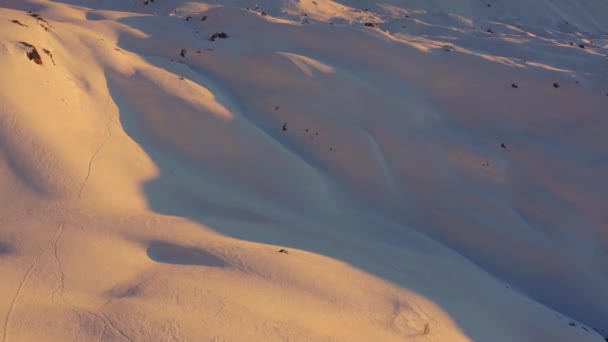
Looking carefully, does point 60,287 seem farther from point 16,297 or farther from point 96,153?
point 96,153

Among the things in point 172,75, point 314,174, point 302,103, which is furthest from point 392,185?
point 172,75

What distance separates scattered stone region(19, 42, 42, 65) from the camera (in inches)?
Result: 143

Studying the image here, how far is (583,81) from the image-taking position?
4945mm

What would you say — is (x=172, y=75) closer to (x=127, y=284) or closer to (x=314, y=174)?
(x=314, y=174)

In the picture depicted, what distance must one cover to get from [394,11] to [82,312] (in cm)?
721

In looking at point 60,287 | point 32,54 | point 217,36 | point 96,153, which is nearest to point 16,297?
point 60,287

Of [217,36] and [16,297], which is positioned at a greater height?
[217,36]

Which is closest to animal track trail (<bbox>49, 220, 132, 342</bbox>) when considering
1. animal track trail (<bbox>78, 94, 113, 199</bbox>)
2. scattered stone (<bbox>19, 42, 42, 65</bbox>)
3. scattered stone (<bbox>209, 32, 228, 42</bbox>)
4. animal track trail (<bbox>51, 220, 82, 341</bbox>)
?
animal track trail (<bbox>51, 220, 82, 341</bbox>)

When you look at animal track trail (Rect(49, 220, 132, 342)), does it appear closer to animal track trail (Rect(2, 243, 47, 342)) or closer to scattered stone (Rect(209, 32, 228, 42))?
animal track trail (Rect(2, 243, 47, 342))

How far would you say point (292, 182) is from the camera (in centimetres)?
370

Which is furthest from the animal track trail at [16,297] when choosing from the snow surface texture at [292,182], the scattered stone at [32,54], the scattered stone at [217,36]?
the scattered stone at [217,36]

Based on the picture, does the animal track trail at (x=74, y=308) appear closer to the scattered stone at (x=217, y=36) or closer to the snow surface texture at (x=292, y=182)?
the snow surface texture at (x=292, y=182)

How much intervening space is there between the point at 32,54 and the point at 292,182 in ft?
6.75

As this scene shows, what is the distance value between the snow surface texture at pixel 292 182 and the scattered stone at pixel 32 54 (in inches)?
2.0
